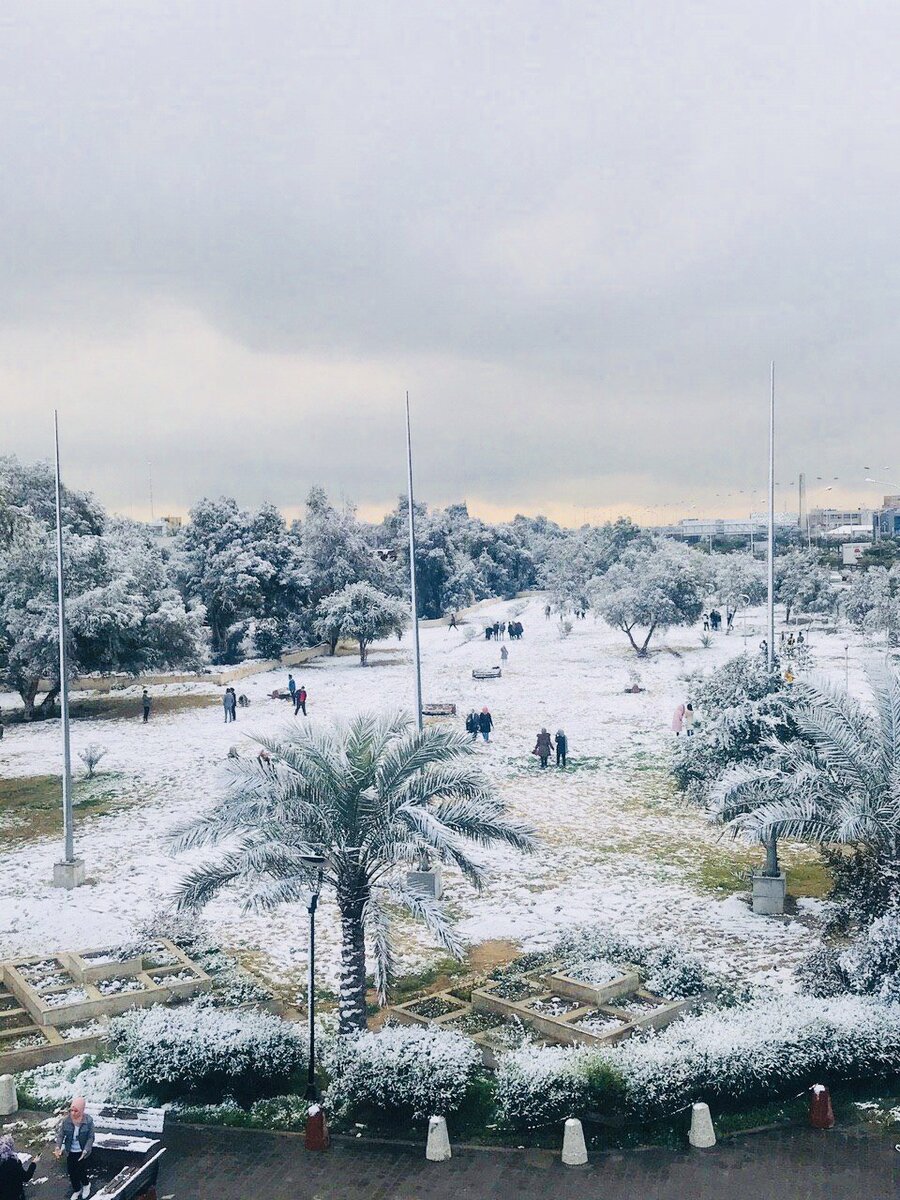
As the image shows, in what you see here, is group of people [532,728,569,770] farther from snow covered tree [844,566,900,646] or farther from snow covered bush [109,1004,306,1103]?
snow covered tree [844,566,900,646]

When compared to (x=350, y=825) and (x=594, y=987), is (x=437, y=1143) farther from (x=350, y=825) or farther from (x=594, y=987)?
(x=594, y=987)

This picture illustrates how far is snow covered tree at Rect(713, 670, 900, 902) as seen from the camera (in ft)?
40.7

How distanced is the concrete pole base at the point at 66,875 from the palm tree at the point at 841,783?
1120cm

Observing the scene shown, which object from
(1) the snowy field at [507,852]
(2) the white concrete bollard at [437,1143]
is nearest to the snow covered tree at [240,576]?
(1) the snowy field at [507,852]

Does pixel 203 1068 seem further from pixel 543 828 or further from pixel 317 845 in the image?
pixel 543 828

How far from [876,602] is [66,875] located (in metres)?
49.9

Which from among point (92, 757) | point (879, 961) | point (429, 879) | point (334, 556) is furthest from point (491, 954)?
point (334, 556)

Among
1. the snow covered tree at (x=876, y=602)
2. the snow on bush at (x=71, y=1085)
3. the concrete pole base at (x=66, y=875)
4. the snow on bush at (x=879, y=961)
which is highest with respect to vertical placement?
the snow covered tree at (x=876, y=602)

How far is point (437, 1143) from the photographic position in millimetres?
9969

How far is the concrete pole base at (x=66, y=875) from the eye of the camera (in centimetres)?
1841

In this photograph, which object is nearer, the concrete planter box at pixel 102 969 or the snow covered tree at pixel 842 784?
the snow covered tree at pixel 842 784

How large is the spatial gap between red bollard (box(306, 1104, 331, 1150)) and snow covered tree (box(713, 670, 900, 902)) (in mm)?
5900

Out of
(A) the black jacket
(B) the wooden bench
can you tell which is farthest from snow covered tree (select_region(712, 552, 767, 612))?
(A) the black jacket

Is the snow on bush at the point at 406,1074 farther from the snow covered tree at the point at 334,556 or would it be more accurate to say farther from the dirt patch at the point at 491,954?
the snow covered tree at the point at 334,556
